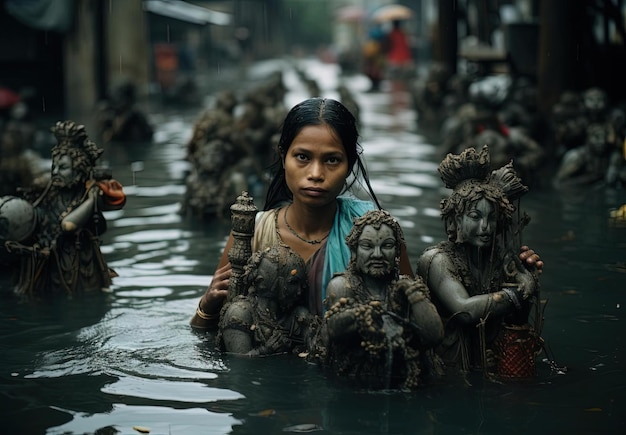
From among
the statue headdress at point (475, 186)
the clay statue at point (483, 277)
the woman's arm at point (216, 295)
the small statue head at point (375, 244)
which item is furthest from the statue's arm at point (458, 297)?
the woman's arm at point (216, 295)

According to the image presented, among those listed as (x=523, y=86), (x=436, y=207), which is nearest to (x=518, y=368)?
(x=436, y=207)

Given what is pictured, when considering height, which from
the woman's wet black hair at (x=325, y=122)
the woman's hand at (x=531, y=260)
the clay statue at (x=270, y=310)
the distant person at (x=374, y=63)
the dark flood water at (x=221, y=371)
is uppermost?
the distant person at (x=374, y=63)

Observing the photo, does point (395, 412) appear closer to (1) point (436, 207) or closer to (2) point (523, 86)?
(1) point (436, 207)

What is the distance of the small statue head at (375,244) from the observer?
520 cm

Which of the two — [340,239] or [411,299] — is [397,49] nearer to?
[340,239]

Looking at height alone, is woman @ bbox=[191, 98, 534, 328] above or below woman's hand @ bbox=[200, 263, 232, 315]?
above

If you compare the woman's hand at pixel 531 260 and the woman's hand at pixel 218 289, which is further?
the woman's hand at pixel 218 289

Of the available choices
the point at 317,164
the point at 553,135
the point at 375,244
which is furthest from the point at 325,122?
the point at 553,135

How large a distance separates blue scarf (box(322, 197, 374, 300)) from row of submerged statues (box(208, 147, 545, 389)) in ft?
0.48

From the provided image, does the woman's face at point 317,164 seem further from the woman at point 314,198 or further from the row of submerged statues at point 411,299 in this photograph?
the row of submerged statues at point 411,299

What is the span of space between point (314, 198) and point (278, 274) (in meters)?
0.47

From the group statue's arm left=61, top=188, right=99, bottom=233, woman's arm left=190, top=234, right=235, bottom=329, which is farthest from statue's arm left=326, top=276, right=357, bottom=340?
statue's arm left=61, top=188, right=99, bottom=233

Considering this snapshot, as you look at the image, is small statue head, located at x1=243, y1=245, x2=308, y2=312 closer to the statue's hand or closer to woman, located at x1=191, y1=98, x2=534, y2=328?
woman, located at x1=191, y1=98, x2=534, y2=328

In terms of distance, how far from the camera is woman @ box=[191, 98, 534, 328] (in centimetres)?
561
